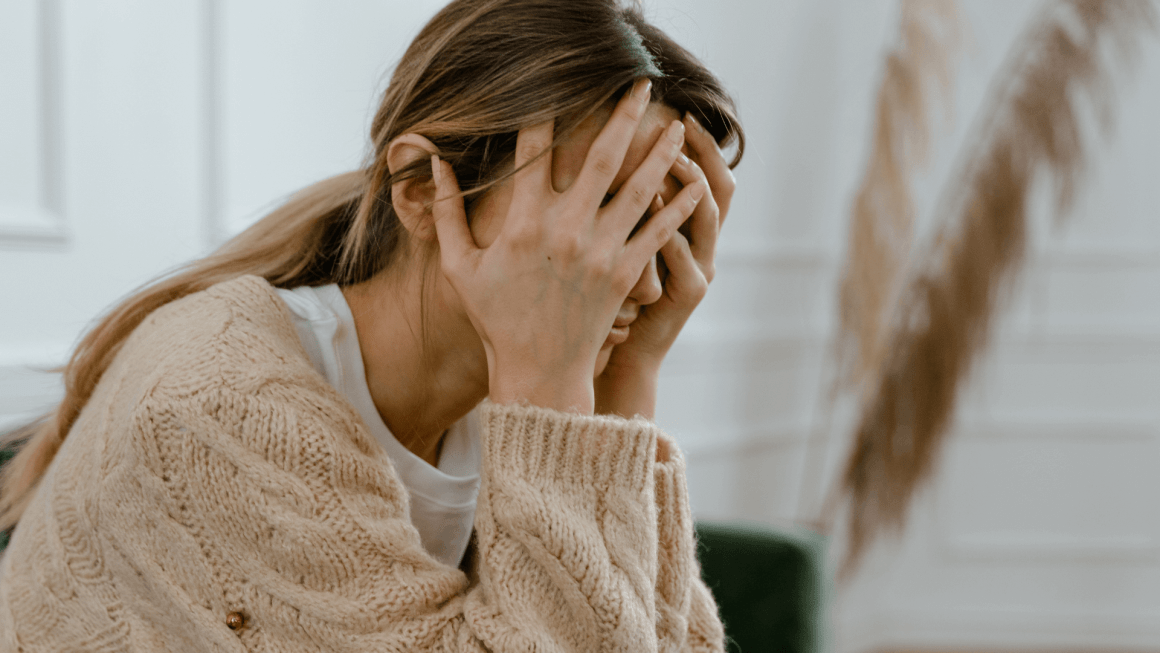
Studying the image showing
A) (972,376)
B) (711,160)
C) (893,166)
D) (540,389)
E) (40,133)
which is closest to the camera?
(540,389)

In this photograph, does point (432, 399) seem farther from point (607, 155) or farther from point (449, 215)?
point (607, 155)

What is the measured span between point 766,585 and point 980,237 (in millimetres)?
1354

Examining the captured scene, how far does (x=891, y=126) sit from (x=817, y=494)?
1035 mm

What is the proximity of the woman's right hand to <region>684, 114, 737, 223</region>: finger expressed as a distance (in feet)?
0.18

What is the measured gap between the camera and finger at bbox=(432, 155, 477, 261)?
2.56ft

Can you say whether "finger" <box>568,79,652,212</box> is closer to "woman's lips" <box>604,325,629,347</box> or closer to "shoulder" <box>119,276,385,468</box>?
"woman's lips" <box>604,325,629,347</box>

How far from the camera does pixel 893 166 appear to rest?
2076mm

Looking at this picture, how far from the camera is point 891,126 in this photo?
2.09 m

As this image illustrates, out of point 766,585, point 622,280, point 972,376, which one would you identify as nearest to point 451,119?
point 622,280

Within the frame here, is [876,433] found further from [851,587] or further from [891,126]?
[891,126]

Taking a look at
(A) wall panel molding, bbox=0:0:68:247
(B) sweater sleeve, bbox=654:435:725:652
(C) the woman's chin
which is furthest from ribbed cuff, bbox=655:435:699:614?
(A) wall panel molding, bbox=0:0:68:247

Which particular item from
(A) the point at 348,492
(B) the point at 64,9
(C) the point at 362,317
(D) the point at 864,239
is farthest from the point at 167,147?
(D) the point at 864,239

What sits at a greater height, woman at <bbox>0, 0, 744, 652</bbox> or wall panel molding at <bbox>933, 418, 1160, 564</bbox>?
woman at <bbox>0, 0, 744, 652</bbox>

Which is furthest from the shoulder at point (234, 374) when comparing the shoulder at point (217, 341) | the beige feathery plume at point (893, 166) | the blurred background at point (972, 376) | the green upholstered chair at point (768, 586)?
the beige feathery plume at point (893, 166)
